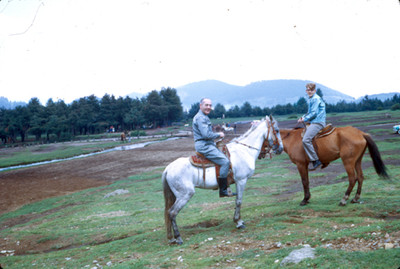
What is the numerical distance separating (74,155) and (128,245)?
133ft

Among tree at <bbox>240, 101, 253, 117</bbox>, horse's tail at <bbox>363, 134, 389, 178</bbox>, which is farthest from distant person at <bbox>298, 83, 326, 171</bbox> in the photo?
A: tree at <bbox>240, 101, 253, 117</bbox>

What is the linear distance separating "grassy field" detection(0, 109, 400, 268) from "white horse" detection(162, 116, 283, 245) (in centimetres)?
71

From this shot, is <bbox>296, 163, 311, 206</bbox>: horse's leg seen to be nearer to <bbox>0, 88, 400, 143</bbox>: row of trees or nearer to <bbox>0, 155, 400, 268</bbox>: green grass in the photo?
<bbox>0, 155, 400, 268</bbox>: green grass

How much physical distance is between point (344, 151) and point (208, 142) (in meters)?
4.04

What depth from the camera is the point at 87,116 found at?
8488 centimetres

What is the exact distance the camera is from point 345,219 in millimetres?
6711

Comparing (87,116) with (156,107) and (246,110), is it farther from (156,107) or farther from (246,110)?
(246,110)

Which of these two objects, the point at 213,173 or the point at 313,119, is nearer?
the point at 213,173

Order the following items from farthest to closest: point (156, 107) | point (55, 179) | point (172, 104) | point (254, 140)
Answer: point (156, 107)
point (172, 104)
point (55, 179)
point (254, 140)

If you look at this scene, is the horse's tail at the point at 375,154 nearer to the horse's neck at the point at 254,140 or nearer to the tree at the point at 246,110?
the horse's neck at the point at 254,140

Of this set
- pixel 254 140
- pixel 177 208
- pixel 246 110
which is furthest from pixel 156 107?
pixel 177 208

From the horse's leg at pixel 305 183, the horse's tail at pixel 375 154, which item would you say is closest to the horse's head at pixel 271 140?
the horse's leg at pixel 305 183

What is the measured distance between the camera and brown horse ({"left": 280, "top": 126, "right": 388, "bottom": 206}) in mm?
8211

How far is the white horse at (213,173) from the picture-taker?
7.07 metres
